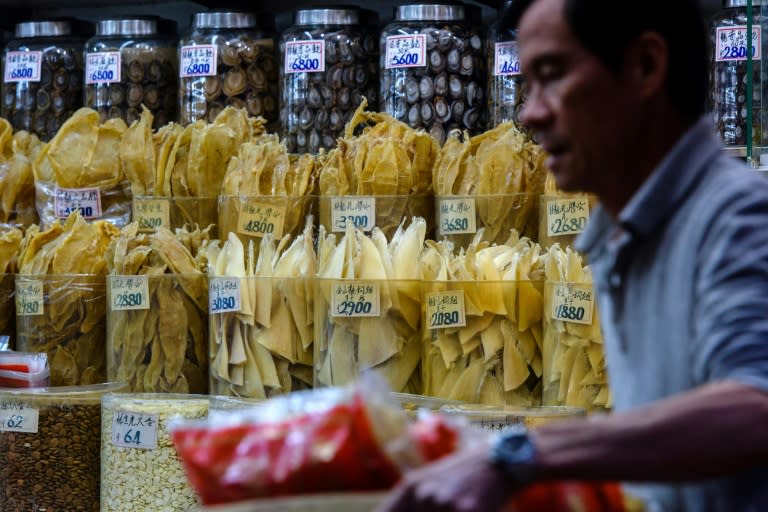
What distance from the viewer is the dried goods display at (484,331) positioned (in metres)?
2.14

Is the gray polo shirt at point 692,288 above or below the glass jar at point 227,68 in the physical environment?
below

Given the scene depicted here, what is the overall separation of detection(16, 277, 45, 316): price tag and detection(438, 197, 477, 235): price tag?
0.80m

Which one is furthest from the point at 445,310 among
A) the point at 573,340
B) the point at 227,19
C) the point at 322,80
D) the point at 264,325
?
the point at 227,19

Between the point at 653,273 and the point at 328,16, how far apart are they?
191 centimetres

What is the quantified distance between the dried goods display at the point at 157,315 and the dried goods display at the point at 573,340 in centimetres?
68

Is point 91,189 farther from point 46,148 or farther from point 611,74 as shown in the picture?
point 611,74

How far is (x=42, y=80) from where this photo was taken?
9.87 ft

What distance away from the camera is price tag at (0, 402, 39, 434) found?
7.75 feet

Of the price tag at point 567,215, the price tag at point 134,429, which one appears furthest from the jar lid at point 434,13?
the price tag at point 134,429

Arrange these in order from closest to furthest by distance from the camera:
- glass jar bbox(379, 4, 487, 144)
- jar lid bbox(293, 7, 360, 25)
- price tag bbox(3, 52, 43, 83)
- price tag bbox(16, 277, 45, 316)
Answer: price tag bbox(16, 277, 45, 316) → glass jar bbox(379, 4, 487, 144) → jar lid bbox(293, 7, 360, 25) → price tag bbox(3, 52, 43, 83)

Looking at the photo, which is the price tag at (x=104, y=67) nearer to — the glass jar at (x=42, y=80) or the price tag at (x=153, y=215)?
the glass jar at (x=42, y=80)

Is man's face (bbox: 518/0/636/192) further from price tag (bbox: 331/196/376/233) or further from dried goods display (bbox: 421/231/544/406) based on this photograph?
price tag (bbox: 331/196/376/233)

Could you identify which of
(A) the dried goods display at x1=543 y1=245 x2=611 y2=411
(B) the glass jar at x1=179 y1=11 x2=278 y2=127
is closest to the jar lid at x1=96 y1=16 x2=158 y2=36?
(B) the glass jar at x1=179 y1=11 x2=278 y2=127

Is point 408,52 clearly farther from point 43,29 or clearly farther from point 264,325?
point 43,29
